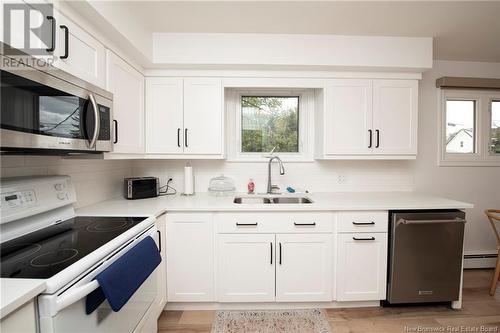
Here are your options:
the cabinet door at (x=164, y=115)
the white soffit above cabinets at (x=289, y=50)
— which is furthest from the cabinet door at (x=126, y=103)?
the white soffit above cabinets at (x=289, y=50)

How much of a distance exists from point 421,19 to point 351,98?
0.76 meters

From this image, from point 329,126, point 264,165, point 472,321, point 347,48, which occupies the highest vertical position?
point 347,48

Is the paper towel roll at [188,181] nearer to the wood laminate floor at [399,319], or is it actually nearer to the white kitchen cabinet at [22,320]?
the wood laminate floor at [399,319]

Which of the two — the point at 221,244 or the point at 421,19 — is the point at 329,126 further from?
the point at 221,244

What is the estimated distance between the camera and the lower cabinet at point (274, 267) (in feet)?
6.26

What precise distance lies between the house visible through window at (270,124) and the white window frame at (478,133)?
Answer: 5.57 ft

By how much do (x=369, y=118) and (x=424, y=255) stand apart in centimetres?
128

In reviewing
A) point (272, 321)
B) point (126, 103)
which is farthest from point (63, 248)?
point (272, 321)

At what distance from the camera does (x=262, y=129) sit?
264cm

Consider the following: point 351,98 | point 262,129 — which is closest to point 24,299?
point 262,129

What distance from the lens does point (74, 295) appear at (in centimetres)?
84

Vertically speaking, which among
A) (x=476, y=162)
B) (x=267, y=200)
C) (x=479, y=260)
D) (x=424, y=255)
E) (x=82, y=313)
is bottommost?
(x=479, y=260)

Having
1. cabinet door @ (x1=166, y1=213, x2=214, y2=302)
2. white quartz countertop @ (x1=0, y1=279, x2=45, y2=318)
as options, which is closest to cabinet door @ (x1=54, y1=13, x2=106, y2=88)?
white quartz countertop @ (x1=0, y1=279, x2=45, y2=318)

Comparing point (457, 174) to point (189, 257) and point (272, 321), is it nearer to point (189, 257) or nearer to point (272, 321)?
point (272, 321)
